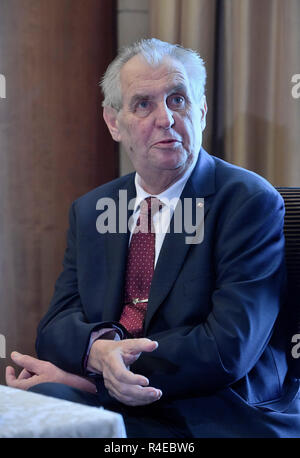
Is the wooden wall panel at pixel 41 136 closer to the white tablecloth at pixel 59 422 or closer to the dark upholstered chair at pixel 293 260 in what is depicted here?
the dark upholstered chair at pixel 293 260

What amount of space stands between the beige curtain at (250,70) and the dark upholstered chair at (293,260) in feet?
1.23

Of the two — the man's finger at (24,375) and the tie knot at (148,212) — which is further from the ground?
the tie knot at (148,212)

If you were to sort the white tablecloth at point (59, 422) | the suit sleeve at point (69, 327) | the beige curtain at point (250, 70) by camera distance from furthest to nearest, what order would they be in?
the beige curtain at point (250, 70), the suit sleeve at point (69, 327), the white tablecloth at point (59, 422)

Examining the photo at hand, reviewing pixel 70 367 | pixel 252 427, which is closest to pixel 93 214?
pixel 70 367

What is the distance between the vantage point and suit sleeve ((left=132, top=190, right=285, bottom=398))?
136cm

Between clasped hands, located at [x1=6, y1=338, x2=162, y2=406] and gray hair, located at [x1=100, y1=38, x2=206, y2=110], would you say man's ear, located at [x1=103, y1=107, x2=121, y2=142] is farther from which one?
clasped hands, located at [x1=6, y1=338, x2=162, y2=406]

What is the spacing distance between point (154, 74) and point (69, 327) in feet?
2.25

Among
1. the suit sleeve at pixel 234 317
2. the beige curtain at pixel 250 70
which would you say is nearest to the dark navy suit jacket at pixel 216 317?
the suit sleeve at pixel 234 317

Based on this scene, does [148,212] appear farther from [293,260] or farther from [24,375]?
[24,375]

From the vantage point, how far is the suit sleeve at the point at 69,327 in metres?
1.49

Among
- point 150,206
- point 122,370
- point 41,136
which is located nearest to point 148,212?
point 150,206

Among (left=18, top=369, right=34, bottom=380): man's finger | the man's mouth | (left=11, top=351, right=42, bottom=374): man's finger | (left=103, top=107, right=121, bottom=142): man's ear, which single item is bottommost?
(left=18, top=369, right=34, bottom=380): man's finger

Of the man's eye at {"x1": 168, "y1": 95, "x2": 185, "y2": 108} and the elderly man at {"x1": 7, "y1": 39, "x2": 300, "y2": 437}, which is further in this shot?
the man's eye at {"x1": 168, "y1": 95, "x2": 185, "y2": 108}

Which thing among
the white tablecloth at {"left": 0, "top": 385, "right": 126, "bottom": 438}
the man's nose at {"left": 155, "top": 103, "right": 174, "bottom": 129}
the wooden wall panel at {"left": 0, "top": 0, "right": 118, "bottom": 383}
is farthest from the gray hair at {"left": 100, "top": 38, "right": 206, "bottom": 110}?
the white tablecloth at {"left": 0, "top": 385, "right": 126, "bottom": 438}
